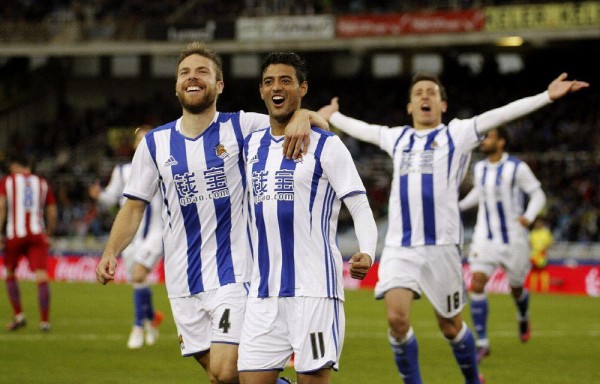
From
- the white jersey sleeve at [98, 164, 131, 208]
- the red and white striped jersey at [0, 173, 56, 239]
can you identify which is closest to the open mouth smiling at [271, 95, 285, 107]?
the white jersey sleeve at [98, 164, 131, 208]

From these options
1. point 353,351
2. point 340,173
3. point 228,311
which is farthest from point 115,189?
point 340,173

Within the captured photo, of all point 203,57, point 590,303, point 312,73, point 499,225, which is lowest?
point 590,303

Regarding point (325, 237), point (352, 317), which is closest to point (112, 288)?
point (352, 317)

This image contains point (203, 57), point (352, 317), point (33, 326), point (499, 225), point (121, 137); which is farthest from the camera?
point (121, 137)

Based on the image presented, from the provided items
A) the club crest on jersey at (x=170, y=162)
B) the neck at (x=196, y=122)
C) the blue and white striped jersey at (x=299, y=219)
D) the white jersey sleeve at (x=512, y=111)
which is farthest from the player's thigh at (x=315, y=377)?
the white jersey sleeve at (x=512, y=111)

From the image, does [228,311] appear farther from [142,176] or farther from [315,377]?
[142,176]

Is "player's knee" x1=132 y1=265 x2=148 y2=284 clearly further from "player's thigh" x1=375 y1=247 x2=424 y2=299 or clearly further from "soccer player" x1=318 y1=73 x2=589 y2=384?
"player's thigh" x1=375 y1=247 x2=424 y2=299

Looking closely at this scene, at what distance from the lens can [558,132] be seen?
32906 mm

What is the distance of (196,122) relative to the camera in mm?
6988

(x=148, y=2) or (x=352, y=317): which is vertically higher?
(x=148, y=2)

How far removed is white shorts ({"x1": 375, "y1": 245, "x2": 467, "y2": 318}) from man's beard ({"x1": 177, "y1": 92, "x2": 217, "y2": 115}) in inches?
112

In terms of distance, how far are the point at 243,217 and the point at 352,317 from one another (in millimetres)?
11202

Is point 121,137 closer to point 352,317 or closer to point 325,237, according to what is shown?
point 352,317

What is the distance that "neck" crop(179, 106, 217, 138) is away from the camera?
698cm
